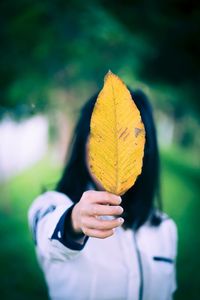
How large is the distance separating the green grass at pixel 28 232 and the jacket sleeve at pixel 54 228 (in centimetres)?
21

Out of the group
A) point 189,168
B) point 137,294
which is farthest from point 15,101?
point 189,168

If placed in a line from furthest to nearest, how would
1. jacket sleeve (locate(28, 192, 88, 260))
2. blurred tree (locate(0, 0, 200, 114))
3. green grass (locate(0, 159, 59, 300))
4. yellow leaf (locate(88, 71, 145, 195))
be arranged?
green grass (locate(0, 159, 59, 300)) → blurred tree (locate(0, 0, 200, 114)) → jacket sleeve (locate(28, 192, 88, 260)) → yellow leaf (locate(88, 71, 145, 195))

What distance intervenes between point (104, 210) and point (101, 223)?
0.02 metres

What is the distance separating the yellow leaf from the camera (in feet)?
0.85

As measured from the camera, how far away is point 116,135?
0.26 meters

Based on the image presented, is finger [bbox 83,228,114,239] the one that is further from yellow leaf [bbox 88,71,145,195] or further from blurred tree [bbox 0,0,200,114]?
blurred tree [bbox 0,0,200,114]

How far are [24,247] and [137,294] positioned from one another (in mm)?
637

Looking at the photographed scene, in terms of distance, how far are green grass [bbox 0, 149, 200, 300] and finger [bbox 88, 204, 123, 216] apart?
1.59 ft

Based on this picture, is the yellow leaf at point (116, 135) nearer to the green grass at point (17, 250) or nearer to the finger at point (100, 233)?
the finger at point (100, 233)

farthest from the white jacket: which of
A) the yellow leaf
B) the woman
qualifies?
the yellow leaf

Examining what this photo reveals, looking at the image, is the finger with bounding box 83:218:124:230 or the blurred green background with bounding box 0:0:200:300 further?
the blurred green background with bounding box 0:0:200:300

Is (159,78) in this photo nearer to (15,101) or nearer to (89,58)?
(89,58)

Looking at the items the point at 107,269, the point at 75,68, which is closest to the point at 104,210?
the point at 107,269

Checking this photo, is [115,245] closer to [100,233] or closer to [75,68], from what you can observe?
[100,233]
